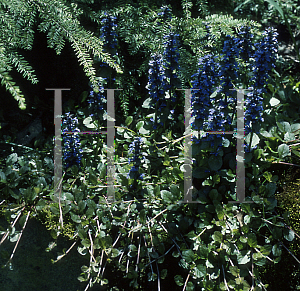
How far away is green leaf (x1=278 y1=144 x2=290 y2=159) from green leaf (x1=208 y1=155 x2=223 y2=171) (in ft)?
1.04

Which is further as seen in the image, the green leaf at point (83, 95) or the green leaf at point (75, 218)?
the green leaf at point (83, 95)

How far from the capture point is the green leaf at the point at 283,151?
154cm

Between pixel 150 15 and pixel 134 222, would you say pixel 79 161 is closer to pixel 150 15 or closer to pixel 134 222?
pixel 134 222

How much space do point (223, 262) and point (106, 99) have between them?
106cm

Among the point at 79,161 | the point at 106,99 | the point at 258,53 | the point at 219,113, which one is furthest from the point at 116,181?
the point at 258,53

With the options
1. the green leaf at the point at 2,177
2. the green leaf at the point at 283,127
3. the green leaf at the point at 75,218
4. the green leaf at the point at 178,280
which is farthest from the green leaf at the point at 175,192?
the green leaf at the point at 2,177

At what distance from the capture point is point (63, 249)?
4.49 feet

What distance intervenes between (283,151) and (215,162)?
1.18ft

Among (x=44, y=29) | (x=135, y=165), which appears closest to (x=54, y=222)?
(x=135, y=165)

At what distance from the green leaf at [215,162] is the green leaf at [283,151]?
317 mm

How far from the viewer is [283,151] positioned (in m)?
1.55

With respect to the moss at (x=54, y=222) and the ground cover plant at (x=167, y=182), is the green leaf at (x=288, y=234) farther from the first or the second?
the moss at (x=54, y=222)

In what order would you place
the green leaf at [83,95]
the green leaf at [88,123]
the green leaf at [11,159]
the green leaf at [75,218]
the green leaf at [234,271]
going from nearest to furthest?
the green leaf at [234,271], the green leaf at [75,218], the green leaf at [11,159], the green leaf at [88,123], the green leaf at [83,95]

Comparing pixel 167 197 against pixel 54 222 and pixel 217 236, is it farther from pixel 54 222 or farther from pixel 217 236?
pixel 54 222
